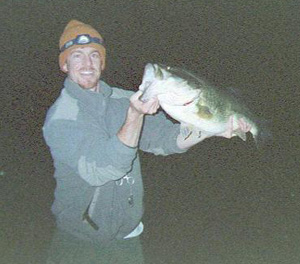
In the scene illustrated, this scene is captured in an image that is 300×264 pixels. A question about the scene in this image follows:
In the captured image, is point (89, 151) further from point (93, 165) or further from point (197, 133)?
point (197, 133)

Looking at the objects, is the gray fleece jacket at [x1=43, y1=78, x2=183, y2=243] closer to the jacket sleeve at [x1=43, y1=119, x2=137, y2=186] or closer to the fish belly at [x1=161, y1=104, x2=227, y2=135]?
the jacket sleeve at [x1=43, y1=119, x2=137, y2=186]

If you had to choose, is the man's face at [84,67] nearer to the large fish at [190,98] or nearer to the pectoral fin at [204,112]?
the large fish at [190,98]

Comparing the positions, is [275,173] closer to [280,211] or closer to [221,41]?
[280,211]

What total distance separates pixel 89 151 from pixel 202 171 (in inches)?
263

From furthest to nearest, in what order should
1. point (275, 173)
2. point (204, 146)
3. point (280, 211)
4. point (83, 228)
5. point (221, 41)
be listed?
1. point (221, 41)
2. point (204, 146)
3. point (275, 173)
4. point (280, 211)
5. point (83, 228)

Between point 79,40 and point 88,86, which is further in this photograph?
point 79,40

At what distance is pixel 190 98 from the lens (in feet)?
8.43

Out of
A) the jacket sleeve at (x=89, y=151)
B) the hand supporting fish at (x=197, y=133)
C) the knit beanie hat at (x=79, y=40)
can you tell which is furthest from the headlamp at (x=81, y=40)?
the hand supporting fish at (x=197, y=133)

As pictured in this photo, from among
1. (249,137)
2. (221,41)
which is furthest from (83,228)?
(221,41)

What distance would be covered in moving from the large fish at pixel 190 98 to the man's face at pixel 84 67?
0.78 m

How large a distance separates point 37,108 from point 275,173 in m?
16.0

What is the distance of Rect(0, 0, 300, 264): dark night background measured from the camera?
17.3 feet

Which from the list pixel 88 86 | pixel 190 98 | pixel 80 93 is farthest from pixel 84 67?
pixel 190 98

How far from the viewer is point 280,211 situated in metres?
6.46
